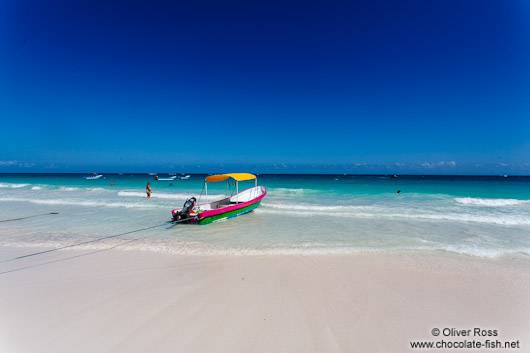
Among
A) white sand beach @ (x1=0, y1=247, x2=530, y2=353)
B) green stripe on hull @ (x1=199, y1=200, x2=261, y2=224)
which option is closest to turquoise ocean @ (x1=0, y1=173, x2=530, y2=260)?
green stripe on hull @ (x1=199, y1=200, x2=261, y2=224)

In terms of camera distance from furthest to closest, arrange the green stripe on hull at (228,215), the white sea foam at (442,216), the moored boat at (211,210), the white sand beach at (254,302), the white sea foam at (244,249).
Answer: the white sea foam at (442,216) < the green stripe on hull at (228,215) < the moored boat at (211,210) < the white sea foam at (244,249) < the white sand beach at (254,302)

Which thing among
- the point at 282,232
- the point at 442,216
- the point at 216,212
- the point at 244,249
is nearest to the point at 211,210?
the point at 216,212

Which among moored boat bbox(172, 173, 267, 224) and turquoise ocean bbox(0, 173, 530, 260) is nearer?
turquoise ocean bbox(0, 173, 530, 260)

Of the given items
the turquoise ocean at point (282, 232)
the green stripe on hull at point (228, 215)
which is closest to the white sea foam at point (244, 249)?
the turquoise ocean at point (282, 232)

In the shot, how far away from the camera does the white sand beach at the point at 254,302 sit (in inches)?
134

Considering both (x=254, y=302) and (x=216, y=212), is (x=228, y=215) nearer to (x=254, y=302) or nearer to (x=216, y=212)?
(x=216, y=212)

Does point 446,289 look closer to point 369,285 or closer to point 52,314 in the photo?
point 369,285

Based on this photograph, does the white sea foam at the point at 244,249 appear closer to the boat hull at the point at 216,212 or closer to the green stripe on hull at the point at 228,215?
the boat hull at the point at 216,212

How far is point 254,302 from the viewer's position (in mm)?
4395

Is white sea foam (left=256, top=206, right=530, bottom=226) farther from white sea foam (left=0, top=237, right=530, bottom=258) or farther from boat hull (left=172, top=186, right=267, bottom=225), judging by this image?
white sea foam (left=0, top=237, right=530, bottom=258)

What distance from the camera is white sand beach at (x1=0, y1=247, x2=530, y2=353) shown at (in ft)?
11.2

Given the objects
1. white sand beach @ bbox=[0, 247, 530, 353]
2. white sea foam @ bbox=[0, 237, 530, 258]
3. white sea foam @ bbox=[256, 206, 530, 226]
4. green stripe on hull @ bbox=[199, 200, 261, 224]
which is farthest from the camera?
white sea foam @ bbox=[256, 206, 530, 226]

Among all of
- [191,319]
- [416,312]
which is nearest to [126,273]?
[191,319]

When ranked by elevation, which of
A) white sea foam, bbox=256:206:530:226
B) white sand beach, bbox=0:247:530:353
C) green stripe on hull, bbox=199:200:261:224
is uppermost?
green stripe on hull, bbox=199:200:261:224
